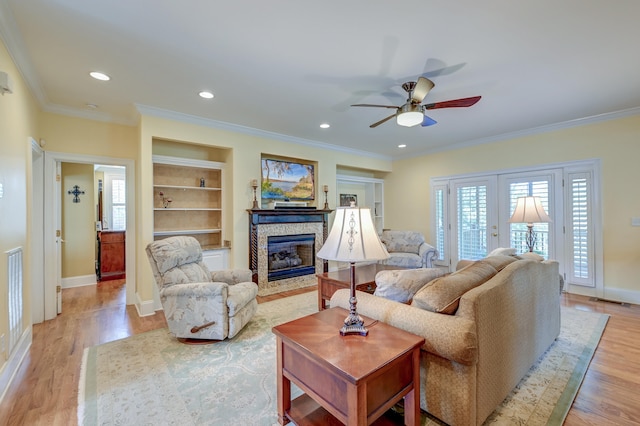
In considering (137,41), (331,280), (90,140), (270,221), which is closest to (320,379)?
(331,280)

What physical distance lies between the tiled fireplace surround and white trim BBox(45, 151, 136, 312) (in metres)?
1.63

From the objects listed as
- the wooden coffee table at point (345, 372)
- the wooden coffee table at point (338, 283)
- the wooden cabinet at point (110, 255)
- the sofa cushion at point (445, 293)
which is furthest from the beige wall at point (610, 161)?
the wooden cabinet at point (110, 255)

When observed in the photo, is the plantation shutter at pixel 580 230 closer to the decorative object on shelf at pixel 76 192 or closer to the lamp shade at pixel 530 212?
the lamp shade at pixel 530 212

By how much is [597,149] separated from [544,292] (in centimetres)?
317

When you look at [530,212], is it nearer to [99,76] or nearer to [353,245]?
[353,245]

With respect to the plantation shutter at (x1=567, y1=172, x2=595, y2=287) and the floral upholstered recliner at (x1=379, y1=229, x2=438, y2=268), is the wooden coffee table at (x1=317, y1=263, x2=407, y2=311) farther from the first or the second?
the plantation shutter at (x1=567, y1=172, x2=595, y2=287)

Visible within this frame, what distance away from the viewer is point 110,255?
18.5 feet

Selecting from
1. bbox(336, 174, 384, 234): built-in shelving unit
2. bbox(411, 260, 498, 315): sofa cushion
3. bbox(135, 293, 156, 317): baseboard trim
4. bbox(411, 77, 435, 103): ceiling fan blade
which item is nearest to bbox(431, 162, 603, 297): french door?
bbox(336, 174, 384, 234): built-in shelving unit

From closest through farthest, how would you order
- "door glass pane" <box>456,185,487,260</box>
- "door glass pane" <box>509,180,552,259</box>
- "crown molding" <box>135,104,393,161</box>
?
"crown molding" <box>135,104,393,161</box> → "door glass pane" <box>509,180,552,259</box> → "door glass pane" <box>456,185,487,260</box>

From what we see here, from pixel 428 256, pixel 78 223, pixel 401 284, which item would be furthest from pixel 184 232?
pixel 428 256

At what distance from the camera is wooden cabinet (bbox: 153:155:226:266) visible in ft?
13.8

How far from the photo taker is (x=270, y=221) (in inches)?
184

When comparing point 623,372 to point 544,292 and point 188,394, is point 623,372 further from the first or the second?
point 188,394

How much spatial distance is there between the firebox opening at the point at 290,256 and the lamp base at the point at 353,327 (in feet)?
10.6
